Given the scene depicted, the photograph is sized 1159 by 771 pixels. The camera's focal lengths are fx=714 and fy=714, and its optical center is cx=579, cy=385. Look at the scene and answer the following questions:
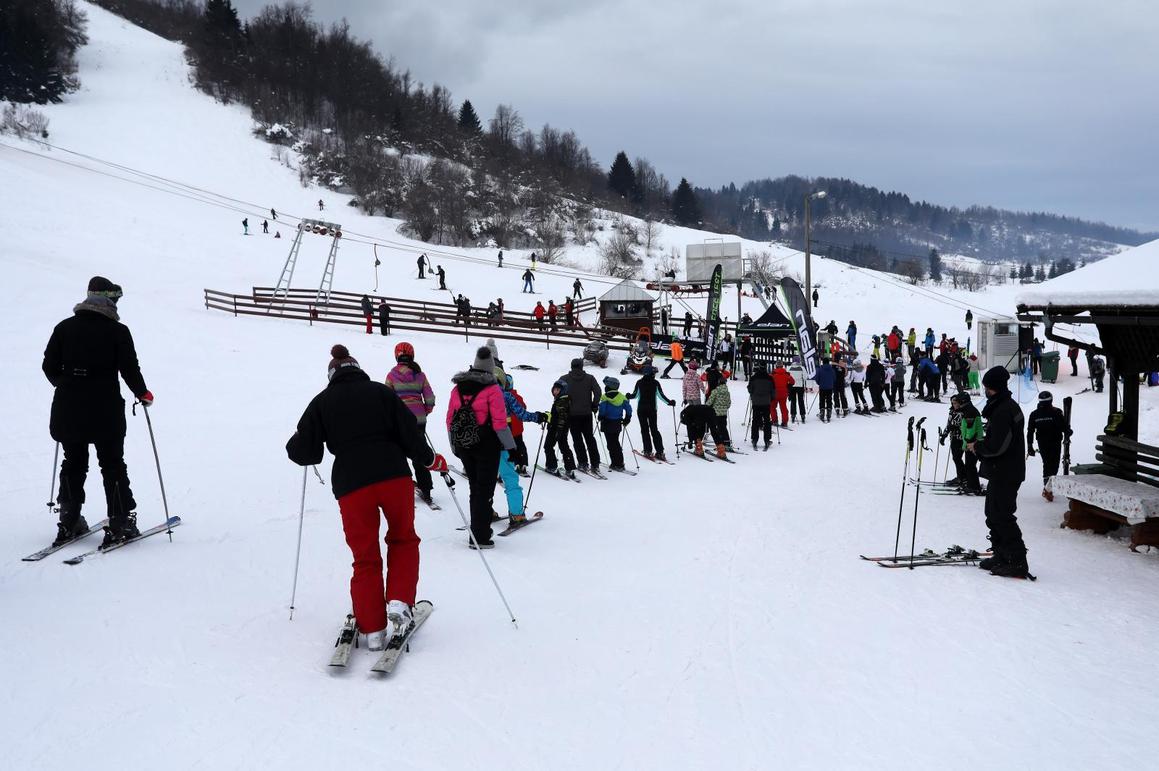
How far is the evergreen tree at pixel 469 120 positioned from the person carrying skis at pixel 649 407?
89.2 meters

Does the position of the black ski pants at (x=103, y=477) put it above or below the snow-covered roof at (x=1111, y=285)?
below

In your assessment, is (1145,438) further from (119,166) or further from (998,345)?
(119,166)

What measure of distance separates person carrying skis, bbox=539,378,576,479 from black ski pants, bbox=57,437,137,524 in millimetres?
5606

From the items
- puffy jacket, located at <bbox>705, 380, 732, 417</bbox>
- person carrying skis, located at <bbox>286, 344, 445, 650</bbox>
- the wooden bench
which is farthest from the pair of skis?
puffy jacket, located at <bbox>705, 380, 732, 417</bbox>

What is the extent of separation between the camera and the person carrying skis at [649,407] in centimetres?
1241

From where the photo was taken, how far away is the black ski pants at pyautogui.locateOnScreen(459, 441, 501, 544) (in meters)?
6.50

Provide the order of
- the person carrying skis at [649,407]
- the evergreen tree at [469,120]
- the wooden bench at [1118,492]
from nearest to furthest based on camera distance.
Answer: the wooden bench at [1118,492] < the person carrying skis at [649,407] < the evergreen tree at [469,120]

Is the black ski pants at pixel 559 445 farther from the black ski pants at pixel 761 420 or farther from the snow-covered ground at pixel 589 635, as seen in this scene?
the black ski pants at pixel 761 420

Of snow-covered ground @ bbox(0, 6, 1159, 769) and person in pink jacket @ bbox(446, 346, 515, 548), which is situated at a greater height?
person in pink jacket @ bbox(446, 346, 515, 548)

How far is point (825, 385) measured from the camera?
731 inches

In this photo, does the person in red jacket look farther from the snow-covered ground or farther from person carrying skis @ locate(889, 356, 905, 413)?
person carrying skis @ locate(889, 356, 905, 413)

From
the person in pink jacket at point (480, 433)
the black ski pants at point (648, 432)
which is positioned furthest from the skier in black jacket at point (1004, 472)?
the black ski pants at point (648, 432)

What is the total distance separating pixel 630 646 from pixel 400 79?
106 metres

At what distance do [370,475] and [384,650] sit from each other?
1.07 meters
